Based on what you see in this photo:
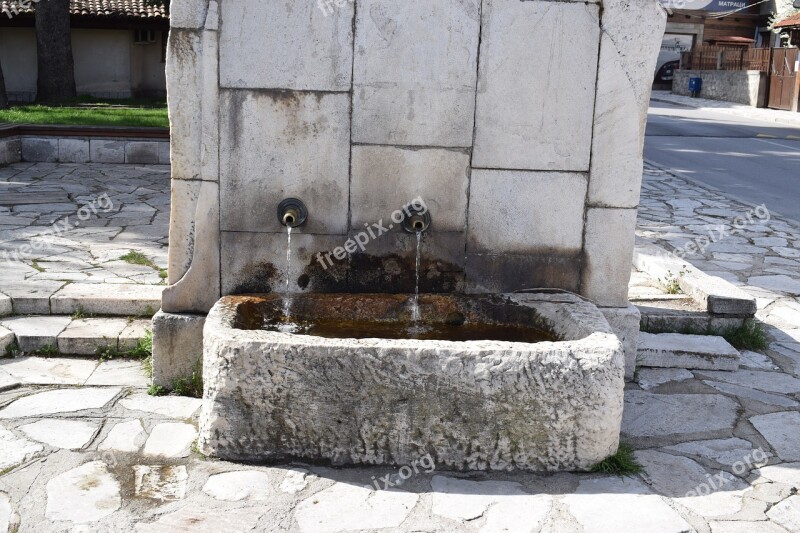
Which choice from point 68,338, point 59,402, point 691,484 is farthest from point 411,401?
point 68,338

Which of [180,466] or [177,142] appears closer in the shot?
[180,466]

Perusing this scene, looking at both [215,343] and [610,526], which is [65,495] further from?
[610,526]

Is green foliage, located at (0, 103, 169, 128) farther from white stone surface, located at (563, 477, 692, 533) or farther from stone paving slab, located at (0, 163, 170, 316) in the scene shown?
white stone surface, located at (563, 477, 692, 533)

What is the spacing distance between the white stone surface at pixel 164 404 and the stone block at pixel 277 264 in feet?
1.99

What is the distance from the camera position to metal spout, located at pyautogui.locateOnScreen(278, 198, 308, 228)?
4.52 metres

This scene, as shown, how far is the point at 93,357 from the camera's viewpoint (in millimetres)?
5078

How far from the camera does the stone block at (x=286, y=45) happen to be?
4.39 metres

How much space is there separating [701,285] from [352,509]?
11.4 feet

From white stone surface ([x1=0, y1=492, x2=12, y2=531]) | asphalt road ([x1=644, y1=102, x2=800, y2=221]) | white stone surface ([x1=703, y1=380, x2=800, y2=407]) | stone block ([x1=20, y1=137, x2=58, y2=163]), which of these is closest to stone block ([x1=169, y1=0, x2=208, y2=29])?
white stone surface ([x1=0, y1=492, x2=12, y2=531])

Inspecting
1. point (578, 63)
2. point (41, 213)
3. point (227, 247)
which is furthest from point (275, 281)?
point (41, 213)

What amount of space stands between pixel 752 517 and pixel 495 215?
6.35 ft

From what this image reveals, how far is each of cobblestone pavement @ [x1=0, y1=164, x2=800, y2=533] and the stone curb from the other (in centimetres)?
87

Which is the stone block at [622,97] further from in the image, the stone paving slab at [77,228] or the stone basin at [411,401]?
the stone paving slab at [77,228]

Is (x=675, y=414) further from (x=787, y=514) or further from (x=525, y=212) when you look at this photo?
(x=525, y=212)
